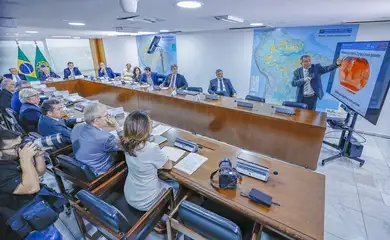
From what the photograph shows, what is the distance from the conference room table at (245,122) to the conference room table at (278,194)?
45.9 inches

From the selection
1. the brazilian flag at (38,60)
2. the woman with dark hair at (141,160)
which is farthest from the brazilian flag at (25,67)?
the woman with dark hair at (141,160)

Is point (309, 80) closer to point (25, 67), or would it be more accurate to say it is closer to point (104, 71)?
point (104, 71)

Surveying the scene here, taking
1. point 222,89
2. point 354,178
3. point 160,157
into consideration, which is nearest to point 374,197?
point 354,178

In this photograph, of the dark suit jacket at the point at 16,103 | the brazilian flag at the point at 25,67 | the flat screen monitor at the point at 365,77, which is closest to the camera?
the flat screen monitor at the point at 365,77

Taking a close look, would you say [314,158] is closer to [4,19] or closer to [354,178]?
[354,178]

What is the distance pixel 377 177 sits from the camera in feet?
8.29

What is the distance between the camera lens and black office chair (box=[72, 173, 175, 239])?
1139 millimetres

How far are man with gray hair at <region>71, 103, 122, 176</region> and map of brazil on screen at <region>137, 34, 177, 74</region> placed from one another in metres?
5.55

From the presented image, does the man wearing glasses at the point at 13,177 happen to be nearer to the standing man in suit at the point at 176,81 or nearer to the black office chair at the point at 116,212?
the black office chair at the point at 116,212

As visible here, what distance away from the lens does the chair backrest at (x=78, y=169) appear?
1.52 m

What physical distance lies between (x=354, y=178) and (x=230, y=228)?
254 centimetres

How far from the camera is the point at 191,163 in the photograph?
1.61 m

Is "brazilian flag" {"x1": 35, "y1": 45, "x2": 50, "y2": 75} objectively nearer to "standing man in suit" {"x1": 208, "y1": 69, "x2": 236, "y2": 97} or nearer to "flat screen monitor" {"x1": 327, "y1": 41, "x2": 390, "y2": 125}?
"standing man in suit" {"x1": 208, "y1": 69, "x2": 236, "y2": 97}

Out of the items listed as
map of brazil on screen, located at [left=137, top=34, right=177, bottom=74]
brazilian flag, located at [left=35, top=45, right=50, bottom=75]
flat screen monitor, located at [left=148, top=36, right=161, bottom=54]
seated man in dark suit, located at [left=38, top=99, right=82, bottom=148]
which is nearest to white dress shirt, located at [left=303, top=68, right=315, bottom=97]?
seated man in dark suit, located at [left=38, top=99, right=82, bottom=148]
